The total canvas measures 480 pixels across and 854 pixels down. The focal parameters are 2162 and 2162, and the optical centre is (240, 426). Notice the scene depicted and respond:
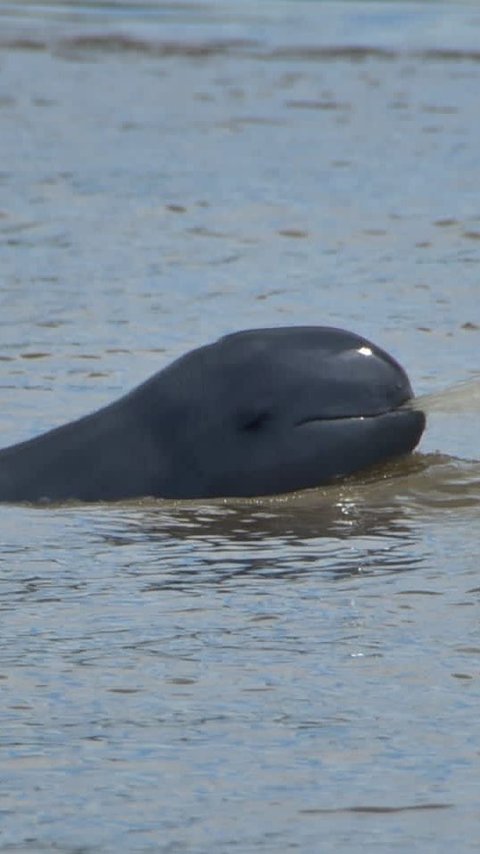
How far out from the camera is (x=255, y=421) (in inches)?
233

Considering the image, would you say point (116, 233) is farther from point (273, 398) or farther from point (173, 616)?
point (173, 616)

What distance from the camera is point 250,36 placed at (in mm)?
21734

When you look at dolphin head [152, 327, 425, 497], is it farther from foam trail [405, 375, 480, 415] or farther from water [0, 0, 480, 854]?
foam trail [405, 375, 480, 415]

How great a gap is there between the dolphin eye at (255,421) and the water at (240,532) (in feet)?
0.72

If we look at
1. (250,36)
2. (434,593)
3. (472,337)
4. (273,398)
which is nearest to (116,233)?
(472,337)

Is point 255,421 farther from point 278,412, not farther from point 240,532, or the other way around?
point 240,532

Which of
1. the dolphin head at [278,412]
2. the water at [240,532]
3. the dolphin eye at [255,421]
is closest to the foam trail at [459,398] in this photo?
the water at [240,532]

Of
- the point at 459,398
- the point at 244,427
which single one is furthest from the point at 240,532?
the point at 459,398

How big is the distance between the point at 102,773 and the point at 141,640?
0.84 m

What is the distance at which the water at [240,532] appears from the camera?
12.5ft

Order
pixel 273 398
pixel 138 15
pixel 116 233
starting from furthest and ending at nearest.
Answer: pixel 138 15 → pixel 116 233 → pixel 273 398

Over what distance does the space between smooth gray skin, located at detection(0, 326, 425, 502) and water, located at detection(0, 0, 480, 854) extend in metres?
0.10

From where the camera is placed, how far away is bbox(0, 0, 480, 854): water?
3803 millimetres

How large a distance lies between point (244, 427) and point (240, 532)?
341 mm
